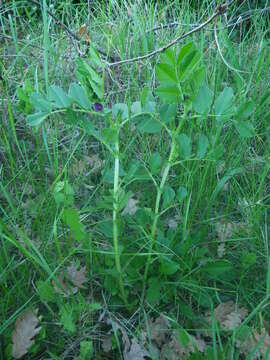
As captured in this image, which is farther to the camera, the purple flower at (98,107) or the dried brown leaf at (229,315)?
the dried brown leaf at (229,315)

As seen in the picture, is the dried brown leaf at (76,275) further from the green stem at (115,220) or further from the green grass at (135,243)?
the green stem at (115,220)

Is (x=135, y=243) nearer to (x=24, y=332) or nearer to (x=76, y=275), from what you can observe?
(x=76, y=275)

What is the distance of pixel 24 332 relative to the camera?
1.17m

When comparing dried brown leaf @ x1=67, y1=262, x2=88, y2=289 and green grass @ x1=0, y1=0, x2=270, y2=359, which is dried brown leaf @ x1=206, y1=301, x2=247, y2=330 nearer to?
green grass @ x1=0, y1=0, x2=270, y2=359

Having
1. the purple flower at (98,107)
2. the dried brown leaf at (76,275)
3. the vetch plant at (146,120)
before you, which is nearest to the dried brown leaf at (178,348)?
the vetch plant at (146,120)

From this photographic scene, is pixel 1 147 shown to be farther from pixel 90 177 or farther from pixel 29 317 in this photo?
pixel 29 317

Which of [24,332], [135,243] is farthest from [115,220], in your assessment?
[24,332]

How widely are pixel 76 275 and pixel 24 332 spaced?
0.71ft

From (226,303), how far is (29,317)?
56 cm

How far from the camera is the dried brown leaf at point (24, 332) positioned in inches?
45.0

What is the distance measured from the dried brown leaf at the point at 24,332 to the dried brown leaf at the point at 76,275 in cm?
14

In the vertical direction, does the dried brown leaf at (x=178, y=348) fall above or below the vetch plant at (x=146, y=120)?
below

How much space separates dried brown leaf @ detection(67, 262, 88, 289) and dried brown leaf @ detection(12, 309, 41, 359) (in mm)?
143

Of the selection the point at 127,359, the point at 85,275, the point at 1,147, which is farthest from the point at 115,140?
the point at 1,147
